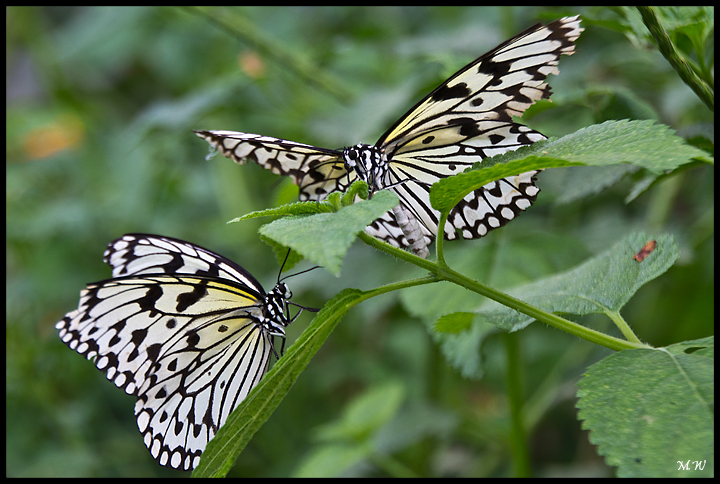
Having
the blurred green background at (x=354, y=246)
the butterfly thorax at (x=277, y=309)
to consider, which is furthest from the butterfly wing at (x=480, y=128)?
the butterfly thorax at (x=277, y=309)

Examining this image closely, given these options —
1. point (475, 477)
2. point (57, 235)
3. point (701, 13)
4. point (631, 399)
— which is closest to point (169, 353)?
point (631, 399)

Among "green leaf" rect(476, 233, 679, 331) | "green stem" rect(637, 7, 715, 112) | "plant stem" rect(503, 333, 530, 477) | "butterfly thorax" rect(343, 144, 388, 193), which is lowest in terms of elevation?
"plant stem" rect(503, 333, 530, 477)

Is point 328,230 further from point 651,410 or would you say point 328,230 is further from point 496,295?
point 651,410

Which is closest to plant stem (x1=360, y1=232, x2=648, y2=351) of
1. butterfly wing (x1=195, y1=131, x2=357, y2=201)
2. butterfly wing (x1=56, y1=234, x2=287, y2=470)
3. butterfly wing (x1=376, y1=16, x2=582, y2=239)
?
butterfly wing (x1=376, y1=16, x2=582, y2=239)

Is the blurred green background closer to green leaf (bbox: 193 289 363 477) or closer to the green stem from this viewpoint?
the green stem

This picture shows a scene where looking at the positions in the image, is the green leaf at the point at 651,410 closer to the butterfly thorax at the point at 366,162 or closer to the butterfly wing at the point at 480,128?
the butterfly wing at the point at 480,128

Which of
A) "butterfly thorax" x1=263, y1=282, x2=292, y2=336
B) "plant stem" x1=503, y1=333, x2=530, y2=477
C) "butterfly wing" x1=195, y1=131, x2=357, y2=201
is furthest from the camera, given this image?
"plant stem" x1=503, y1=333, x2=530, y2=477
